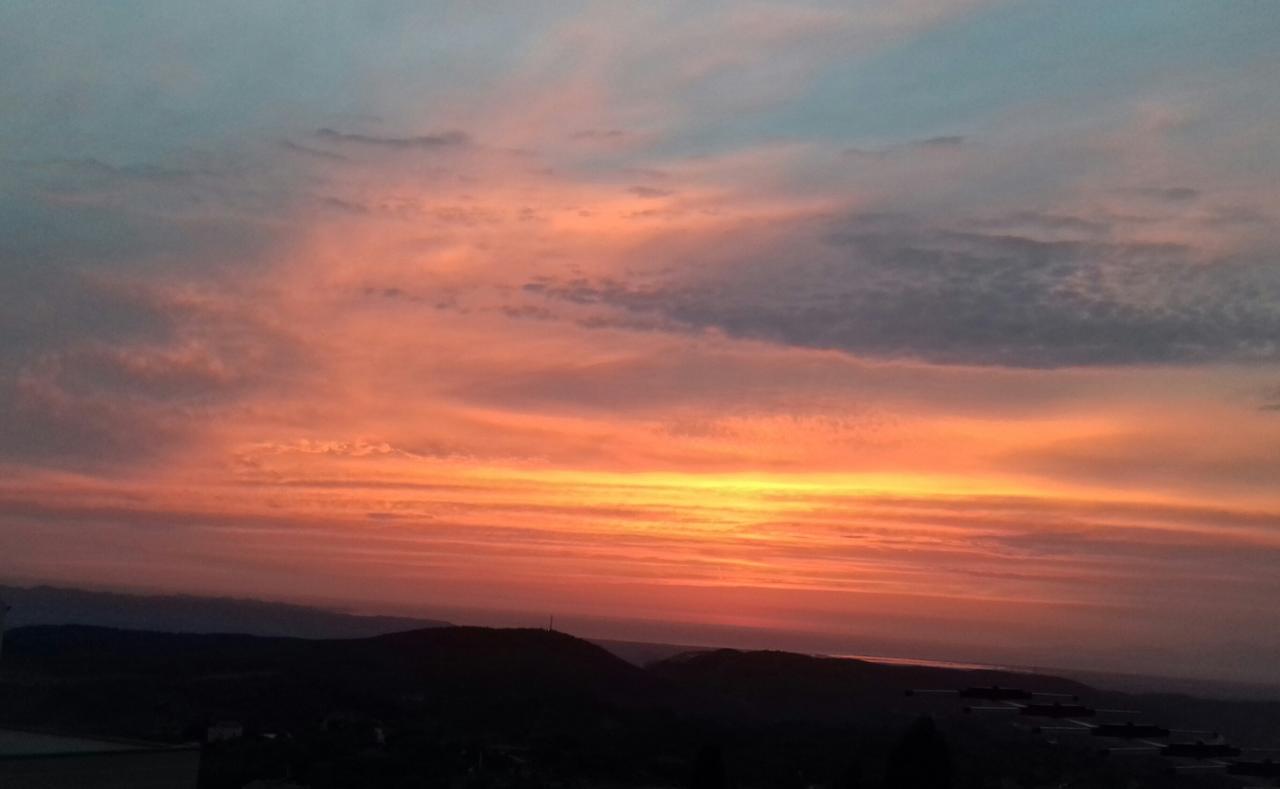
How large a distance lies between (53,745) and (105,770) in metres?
2.27

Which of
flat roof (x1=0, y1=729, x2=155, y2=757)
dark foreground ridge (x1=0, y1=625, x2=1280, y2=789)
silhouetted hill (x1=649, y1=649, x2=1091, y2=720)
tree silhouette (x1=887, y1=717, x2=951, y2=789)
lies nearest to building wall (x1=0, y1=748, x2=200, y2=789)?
flat roof (x1=0, y1=729, x2=155, y2=757)

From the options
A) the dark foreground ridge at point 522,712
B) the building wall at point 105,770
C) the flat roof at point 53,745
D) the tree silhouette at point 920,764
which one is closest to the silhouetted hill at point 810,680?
the dark foreground ridge at point 522,712

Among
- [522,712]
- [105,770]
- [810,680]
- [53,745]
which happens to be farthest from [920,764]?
[810,680]

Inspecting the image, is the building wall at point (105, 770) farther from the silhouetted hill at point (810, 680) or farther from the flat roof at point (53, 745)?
the silhouetted hill at point (810, 680)

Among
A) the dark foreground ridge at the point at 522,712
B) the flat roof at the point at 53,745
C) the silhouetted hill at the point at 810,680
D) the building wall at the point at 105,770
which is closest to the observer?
the building wall at the point at 105,770

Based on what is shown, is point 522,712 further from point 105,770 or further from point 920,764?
point 920,764

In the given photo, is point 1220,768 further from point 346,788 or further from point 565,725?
point 565,725

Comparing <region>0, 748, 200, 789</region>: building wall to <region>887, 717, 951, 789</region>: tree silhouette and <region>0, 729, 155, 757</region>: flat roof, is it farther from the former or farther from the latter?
<region>887, 717, 951, 789</region>: tree silhouette

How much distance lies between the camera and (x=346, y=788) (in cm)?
3803

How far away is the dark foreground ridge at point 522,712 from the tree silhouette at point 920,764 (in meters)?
0.04

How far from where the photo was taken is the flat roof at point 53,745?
23.5 metres

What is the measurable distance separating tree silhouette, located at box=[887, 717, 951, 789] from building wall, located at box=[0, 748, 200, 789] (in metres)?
12.9

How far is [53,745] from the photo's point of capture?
2494cm

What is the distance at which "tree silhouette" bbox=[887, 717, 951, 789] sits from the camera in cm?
2373
